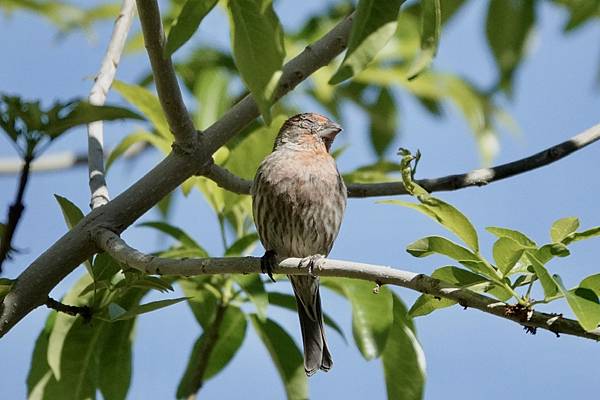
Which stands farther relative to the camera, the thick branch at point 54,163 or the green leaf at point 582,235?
the thick branch at point 54,163

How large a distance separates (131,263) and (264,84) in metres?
1.23

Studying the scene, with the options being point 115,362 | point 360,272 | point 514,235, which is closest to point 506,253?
point 514,235

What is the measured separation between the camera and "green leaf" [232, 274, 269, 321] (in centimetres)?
400

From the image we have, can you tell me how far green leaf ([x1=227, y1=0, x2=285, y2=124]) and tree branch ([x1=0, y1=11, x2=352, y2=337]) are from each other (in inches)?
41.1

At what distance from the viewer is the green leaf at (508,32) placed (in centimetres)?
323

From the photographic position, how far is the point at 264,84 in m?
2.20

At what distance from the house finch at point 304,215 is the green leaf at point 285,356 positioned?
0.68 meters

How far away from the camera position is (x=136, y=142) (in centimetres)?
461

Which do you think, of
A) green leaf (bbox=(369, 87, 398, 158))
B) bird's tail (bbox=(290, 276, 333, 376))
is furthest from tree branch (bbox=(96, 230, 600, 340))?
green leaf (bbox=(369, 87, 398, 158))

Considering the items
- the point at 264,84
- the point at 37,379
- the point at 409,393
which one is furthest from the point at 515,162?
the point at 37,379

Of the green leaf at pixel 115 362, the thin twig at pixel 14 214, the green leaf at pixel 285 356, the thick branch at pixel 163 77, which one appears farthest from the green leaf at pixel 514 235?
the green leaf at pixel 115 362

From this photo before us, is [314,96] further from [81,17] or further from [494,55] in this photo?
[494,55]

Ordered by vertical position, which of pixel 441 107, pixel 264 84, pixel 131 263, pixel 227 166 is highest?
pixel 441 107

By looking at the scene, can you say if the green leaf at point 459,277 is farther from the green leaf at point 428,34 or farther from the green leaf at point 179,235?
the green leaf at point 179,235
